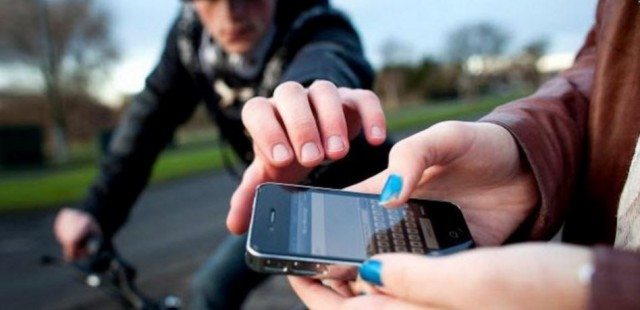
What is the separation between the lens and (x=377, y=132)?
109 cm

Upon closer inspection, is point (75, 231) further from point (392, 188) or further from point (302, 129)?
point (392, 188)

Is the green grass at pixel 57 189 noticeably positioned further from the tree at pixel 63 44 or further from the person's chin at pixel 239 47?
the tree at pixel 63 44

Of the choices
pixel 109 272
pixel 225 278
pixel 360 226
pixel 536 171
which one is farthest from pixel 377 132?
pixel 109 272

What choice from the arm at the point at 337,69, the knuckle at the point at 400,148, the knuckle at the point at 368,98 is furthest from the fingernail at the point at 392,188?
the arm at the point at 337,69

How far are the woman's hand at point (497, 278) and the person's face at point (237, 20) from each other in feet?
5.17

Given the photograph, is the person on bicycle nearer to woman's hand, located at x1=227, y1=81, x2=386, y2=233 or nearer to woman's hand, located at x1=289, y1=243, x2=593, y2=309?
woman's hand, located at x1=227, y1=81, x2=386, y2=233

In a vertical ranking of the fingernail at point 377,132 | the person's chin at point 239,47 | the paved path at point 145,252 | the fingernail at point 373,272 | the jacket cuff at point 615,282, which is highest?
the jacket cuff at point 615,282

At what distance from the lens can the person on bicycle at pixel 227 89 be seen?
5.32 feet

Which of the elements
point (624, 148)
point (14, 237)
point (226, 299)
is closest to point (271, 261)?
point (624, 148)

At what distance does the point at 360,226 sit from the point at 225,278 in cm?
100

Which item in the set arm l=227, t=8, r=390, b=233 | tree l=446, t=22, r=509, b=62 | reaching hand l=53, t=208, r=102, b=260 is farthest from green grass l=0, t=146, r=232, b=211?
tree l=446, t=22, r=509, b=62

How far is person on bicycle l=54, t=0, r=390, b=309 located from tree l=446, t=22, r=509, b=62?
45.1 meters

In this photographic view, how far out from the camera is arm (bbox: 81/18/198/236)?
2.14 metres

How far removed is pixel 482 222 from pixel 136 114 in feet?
5.38
